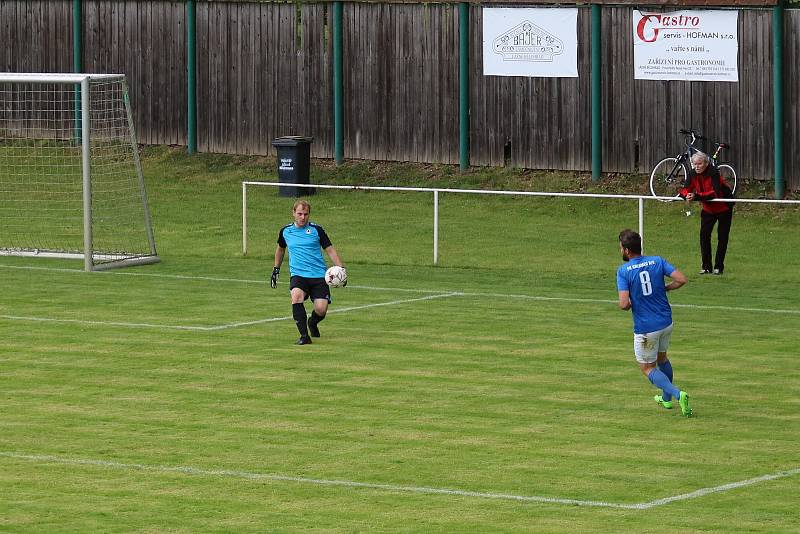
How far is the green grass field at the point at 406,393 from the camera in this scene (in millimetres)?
13570

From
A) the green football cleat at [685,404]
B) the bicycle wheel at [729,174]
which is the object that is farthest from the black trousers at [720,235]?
the green football cleat at [685,404]

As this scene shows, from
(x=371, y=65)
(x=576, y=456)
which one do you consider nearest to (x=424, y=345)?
(x=576, y=456)

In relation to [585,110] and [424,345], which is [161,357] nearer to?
[424,345]

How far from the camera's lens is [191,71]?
4006 centimetres

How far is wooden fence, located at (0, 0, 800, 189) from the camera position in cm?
3375

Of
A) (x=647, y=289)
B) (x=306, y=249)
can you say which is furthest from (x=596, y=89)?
(x=647, y=289)

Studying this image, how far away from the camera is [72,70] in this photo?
137ft

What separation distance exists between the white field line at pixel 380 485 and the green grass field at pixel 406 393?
0.03 m

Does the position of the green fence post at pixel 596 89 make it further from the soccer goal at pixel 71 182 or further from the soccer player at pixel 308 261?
the soccer player at pixel 308 261

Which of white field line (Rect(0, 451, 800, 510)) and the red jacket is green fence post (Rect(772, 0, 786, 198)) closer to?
the red jacket

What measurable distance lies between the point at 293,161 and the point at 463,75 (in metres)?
3.78

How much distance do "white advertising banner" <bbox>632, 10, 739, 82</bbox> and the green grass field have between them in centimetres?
321

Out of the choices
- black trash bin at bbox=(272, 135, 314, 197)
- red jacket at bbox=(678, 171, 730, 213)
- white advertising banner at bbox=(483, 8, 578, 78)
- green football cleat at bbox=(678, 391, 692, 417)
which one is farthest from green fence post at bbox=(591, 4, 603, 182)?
green football cleat at bbox=(678, 391, 692, 417)

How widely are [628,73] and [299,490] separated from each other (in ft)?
72.8
